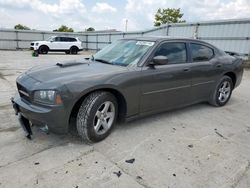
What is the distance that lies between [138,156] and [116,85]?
101cm

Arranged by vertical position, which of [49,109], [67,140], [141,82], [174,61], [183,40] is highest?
[183,40]

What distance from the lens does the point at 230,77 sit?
5305 mm

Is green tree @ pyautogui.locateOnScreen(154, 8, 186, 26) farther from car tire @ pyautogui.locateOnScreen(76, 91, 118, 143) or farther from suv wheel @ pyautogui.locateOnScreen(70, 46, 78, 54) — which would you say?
car tire @ pyautogui.locateOnScreen(76, 91, 118, 143)

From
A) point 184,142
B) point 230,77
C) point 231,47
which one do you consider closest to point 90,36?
point 231,47

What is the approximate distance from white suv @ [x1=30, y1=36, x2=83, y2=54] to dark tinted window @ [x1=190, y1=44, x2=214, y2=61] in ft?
58.3

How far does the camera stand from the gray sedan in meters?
2.88

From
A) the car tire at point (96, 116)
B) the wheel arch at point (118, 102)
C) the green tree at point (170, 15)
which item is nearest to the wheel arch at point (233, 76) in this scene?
the wheel arch at point (118, 102)

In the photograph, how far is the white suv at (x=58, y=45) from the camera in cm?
1992

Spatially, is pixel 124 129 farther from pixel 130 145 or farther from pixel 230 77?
pixel 230 77

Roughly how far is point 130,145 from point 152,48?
5.20 ft

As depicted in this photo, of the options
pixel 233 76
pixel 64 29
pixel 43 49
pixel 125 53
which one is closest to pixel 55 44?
pixel 43 49

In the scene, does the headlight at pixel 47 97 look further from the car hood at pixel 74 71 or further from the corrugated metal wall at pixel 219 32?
the corrugated metal wall at pixel 219 32

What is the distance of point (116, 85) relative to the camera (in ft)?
10.6

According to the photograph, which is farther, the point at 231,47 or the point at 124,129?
the point at 231,47
